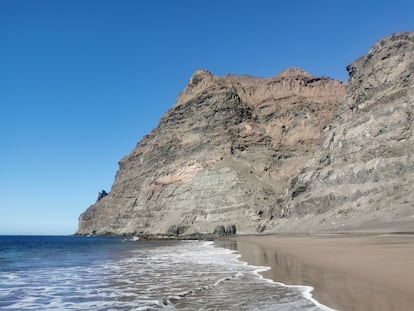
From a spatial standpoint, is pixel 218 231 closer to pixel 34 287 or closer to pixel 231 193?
pixel 231 193

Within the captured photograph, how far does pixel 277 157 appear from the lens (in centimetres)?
13900

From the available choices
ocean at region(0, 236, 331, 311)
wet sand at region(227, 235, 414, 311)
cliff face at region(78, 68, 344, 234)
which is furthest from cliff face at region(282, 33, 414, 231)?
ocean at region(0, 236, 331, 311)

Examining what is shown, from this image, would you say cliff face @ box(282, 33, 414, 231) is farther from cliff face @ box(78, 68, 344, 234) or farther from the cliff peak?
the cliff peak

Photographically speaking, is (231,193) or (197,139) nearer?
(231,193)

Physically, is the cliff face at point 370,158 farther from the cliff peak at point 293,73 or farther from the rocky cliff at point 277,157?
the cliff peak at point 293,73

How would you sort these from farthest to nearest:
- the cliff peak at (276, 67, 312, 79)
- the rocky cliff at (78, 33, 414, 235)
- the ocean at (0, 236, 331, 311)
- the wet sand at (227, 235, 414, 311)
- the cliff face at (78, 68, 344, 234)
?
the cliff peak at (276, 67, 312, 79) → the cliff face at (78, 68, 344, 234) → the rocky cliff at (78, 33, 414, 235) → the ocean at (0, 236, 331, 311) → the wet sand at (227, 235, 414, 311)

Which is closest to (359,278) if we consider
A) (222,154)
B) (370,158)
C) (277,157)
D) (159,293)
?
(159,293)

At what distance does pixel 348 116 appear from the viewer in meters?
91.4

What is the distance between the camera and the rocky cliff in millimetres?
71875

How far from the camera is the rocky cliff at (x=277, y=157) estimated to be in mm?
71875

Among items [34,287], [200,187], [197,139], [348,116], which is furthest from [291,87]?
[34,287]

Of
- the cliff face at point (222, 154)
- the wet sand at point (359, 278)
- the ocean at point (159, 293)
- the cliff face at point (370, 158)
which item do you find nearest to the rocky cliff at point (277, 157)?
the cliff face at point (370, 158)

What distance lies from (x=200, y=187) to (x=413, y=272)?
11345 cm

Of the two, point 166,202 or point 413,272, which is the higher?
point 166,202
